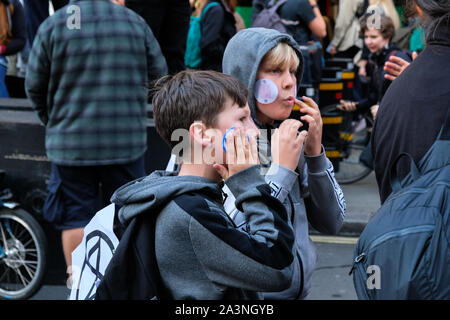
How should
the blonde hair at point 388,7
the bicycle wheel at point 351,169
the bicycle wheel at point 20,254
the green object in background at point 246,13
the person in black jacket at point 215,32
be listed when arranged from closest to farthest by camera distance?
1. the bicycle wheel at point 20,254
2. the person in black jacket at point 215,32
3. the bicycle wheel at point 351,169
4. the blonde hair at point 388,7
5. the green object in background at point 246,13

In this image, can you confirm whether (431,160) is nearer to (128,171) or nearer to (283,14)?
(128,171)

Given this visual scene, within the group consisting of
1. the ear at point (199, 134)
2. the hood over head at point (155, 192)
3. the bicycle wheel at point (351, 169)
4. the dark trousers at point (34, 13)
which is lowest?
the bicycle wheel at point (351, 169)

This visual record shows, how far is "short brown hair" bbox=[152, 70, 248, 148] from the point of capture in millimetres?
2338

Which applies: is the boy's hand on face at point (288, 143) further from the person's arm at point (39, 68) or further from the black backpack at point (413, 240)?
the person's arm at point (39, 68)

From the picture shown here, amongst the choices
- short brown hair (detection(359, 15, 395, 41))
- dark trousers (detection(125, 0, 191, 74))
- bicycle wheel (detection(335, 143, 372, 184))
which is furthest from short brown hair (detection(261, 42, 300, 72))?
bicycle wheel (detection(335, 143, 372, 184))

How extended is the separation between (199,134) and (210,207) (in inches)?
10.0

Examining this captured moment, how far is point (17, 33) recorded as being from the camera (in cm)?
724

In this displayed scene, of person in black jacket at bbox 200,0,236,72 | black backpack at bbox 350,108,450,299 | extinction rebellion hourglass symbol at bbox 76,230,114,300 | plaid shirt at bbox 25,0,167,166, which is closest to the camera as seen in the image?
black backpack at bbox 350,108,450,299

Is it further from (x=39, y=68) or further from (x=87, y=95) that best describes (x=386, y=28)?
(x=39, y=68)

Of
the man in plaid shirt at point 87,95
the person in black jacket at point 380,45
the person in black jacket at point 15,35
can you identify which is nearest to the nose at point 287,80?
the man in plaid shirt at point 87,95

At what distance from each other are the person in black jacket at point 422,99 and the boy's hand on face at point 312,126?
10.0 inches

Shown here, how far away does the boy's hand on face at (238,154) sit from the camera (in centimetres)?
224

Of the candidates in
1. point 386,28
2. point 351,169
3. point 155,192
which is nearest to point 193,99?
point 155,192

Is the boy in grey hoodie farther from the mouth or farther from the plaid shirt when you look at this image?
the plaid shirt
